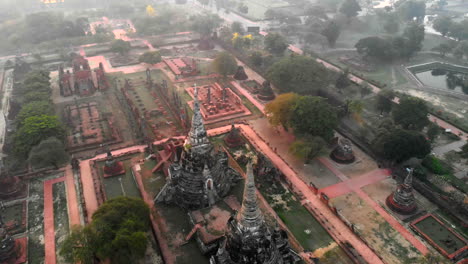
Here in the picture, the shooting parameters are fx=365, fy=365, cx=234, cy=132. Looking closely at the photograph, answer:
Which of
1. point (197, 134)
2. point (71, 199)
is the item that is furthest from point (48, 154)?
point (197, 134)

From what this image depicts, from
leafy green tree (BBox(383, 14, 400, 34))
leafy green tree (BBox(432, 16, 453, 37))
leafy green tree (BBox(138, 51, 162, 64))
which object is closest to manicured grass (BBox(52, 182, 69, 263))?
leafy green tree (BBox(138, 51, 162, 64))

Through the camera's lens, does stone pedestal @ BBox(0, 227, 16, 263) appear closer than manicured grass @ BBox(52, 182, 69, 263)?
Yes

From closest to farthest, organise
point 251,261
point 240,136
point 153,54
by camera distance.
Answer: point 251,261, point 240,136, point 153,54

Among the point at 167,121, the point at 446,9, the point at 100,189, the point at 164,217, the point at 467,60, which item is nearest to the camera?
the point at 164,217

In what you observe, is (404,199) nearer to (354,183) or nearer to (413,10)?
(354,183)

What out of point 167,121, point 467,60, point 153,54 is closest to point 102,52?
point 153,54

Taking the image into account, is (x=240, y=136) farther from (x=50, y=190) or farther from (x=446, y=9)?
(x=446, y=9)

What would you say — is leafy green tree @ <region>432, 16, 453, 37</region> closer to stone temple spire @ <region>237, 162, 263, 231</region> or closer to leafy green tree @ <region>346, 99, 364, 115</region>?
leafy green tree @ <region>346, 99, 364, 115</region>

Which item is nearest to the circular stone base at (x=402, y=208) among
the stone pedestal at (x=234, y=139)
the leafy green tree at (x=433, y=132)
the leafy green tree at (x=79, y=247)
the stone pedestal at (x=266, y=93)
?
the leafy green tree at (x=433, y=132)
